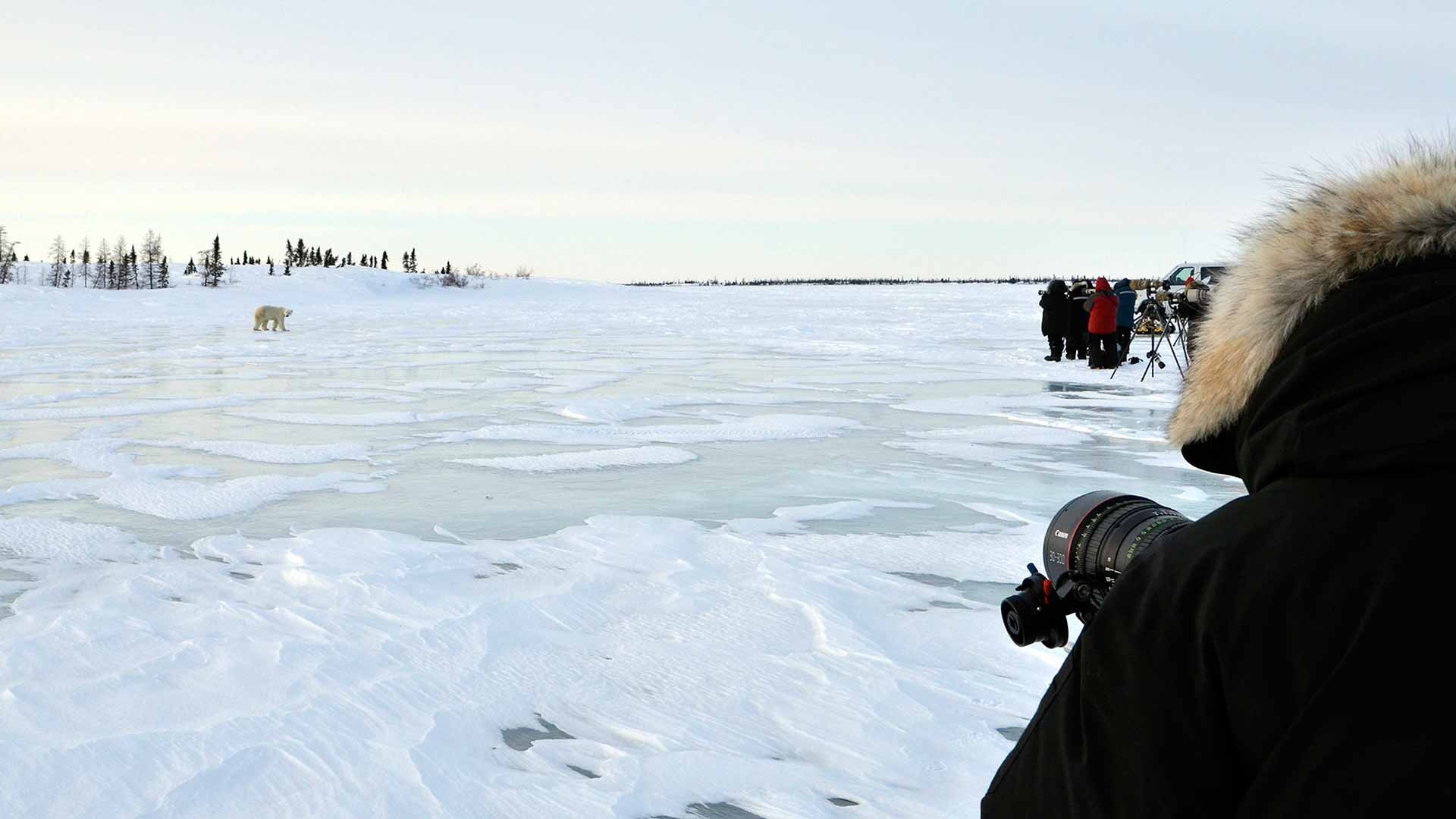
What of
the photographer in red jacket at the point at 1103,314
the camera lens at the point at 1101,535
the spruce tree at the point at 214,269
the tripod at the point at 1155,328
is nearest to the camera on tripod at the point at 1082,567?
the camera lens at the point at 1101,535

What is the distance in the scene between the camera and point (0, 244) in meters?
75.6

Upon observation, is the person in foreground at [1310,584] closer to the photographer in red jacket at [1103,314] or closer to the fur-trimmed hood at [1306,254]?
the fur-trimmed hood at [1306,254]

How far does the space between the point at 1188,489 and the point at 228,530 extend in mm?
4940

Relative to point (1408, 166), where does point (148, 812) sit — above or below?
below

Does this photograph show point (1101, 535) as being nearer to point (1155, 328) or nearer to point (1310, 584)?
point (1310, 584)

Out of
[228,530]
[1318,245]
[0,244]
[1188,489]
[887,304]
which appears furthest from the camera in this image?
[0,244]

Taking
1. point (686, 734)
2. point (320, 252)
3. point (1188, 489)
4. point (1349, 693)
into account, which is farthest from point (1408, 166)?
point (320, 252)

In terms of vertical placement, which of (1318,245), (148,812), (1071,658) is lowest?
(148,812)

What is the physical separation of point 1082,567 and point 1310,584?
0.74 meters

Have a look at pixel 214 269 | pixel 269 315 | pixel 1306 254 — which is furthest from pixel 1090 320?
pixel 214 269

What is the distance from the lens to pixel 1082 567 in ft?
5.35

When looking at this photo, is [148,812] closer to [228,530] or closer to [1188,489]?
[228,530]

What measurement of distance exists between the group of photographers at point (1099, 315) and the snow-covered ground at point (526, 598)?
14.2ft

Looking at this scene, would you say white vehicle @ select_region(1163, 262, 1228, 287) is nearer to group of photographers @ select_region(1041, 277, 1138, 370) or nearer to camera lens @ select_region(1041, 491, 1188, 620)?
group of photographers @ select_region(1041, 277, 1138, 370)
